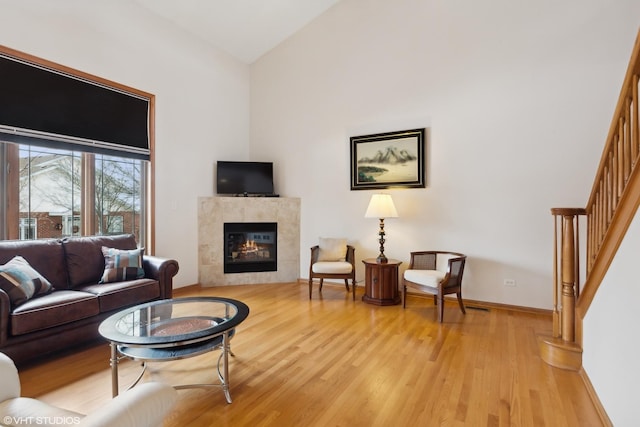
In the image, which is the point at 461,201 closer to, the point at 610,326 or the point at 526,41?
the point at 526,41

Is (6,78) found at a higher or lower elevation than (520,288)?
higher

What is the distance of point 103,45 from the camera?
12.5 ft

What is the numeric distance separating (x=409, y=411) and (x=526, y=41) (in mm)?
3991

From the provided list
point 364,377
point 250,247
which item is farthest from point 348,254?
point 364,377

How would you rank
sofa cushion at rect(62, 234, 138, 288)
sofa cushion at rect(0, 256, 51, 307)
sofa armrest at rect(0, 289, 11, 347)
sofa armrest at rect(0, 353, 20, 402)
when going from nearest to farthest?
sofa armrest at rect(0, 353, 20, 402), sofa armrest at rect(0, 289, 11, 347), sofa cushion at rect(0, 256, 51, 307), sofa cushion at rect(62, 234, 138, 288)

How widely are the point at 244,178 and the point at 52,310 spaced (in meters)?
3.22

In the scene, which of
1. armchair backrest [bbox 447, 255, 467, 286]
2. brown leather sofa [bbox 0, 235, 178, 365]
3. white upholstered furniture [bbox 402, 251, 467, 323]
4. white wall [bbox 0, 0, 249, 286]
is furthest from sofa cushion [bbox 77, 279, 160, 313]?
armchair backrest [bbox 447, 255, 467, 286]

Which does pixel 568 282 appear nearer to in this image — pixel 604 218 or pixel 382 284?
pixel 604 218

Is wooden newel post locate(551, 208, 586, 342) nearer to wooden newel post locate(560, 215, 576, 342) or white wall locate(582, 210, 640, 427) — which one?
wooden newel post locate(560, 215, 576, 342)

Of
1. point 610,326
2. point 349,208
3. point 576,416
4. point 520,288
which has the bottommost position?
point 576,416

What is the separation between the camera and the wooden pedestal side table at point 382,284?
403 cm

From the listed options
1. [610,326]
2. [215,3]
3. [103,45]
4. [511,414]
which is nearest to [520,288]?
[610,326]

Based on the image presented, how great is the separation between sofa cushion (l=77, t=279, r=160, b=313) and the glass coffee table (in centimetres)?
67

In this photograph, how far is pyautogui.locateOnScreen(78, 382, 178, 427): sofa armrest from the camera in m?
0.95
